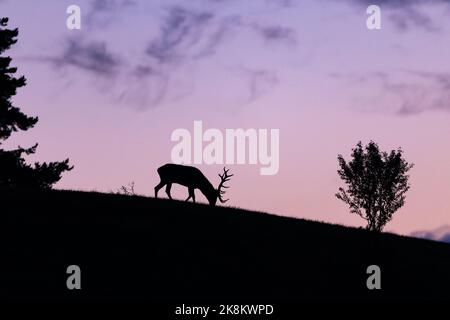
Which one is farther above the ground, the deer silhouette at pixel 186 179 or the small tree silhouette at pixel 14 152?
the small tree silhouette at pixel 14 152

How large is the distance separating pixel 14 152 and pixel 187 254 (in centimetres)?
2942

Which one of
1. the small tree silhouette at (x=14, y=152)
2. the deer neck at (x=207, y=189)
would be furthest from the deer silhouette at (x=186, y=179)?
the small tree silhouette at (x=14, y=152)

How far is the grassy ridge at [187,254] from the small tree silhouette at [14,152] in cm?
1650

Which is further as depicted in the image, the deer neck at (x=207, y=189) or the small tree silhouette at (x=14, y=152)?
the small tree silhouette at (x=14, y=152)

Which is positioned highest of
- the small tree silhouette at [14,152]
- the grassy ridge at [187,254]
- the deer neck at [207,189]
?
the small tree silhouette at [14,152]

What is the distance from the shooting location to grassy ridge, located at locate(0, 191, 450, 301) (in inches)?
955

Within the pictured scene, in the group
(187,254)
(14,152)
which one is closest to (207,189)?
(187,254)

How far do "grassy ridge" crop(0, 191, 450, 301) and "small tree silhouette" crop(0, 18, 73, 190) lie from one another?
1650 cm

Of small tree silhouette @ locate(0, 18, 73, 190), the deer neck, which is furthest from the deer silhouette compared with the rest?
small tree silhouette @ locate(0, 18, 73, 190)

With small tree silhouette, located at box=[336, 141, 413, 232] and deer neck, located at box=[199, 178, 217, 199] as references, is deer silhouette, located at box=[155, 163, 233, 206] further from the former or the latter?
small tree silhouette, located at box=[336, 141, 413, 232]

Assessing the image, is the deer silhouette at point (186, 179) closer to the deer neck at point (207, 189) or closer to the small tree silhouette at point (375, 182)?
the deer neck at point (207, 189)

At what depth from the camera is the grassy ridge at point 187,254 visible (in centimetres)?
2427

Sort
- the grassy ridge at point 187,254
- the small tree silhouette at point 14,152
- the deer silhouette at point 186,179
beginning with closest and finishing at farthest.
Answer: the grassy ridge at point 187,254 → the deer silhouette at point 186,179 → the small tree silhouette at point 14,152
